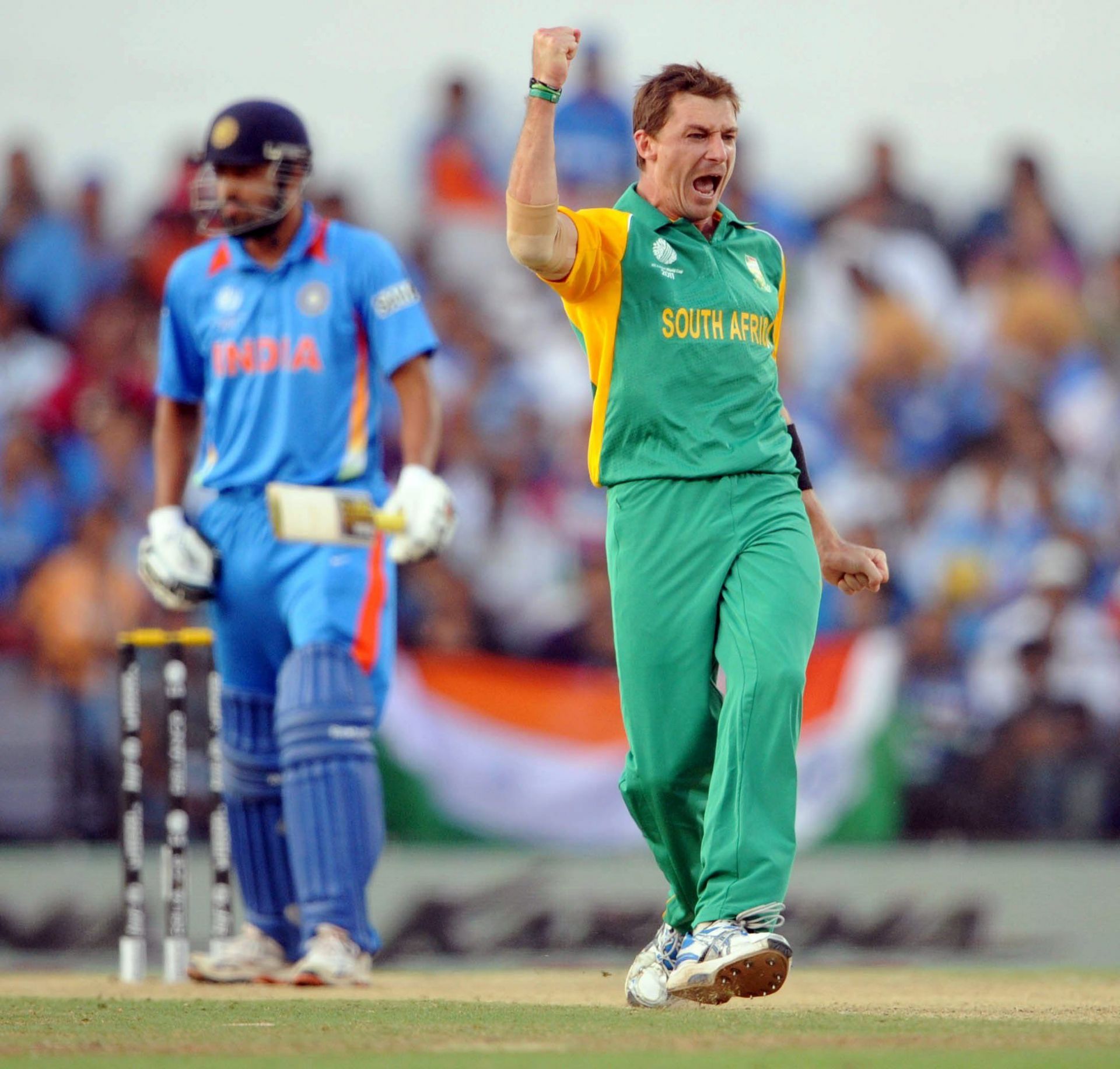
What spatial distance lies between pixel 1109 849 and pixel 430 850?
315 cm

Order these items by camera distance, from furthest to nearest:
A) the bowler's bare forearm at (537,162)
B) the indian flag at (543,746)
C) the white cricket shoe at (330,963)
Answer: the indian flag at (543,746), the white cricket shoe at (330,963), the bowler's bare forearm at (537,162)

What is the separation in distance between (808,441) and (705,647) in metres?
5.81

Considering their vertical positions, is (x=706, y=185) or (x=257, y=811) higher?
(x=706, y=185)

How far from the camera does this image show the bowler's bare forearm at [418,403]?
5707 mm

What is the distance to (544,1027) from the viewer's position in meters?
3.76

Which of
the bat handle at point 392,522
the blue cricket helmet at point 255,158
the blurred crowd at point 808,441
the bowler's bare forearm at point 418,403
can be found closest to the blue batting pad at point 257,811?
the bat handle at point 392,522

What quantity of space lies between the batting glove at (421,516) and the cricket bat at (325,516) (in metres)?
0.03

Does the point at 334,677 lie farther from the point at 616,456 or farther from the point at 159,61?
the point at 159,61

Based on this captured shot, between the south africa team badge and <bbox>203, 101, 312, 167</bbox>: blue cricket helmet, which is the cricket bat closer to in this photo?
<bbox>203, 101, 312, 167</bbox>: blue cricket helmet

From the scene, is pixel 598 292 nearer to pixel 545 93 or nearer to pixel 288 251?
pixel 545 93

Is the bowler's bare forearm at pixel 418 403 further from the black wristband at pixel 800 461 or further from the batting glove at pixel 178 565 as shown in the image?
the black wristband at pixel 800 461

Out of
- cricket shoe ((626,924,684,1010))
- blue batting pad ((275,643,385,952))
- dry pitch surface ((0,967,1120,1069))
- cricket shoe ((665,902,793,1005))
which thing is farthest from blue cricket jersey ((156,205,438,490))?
cricket shoe ((665,902,793,1005))

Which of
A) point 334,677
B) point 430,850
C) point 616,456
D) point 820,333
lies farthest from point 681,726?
point 820,333

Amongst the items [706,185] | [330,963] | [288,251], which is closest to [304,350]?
[288,251]
